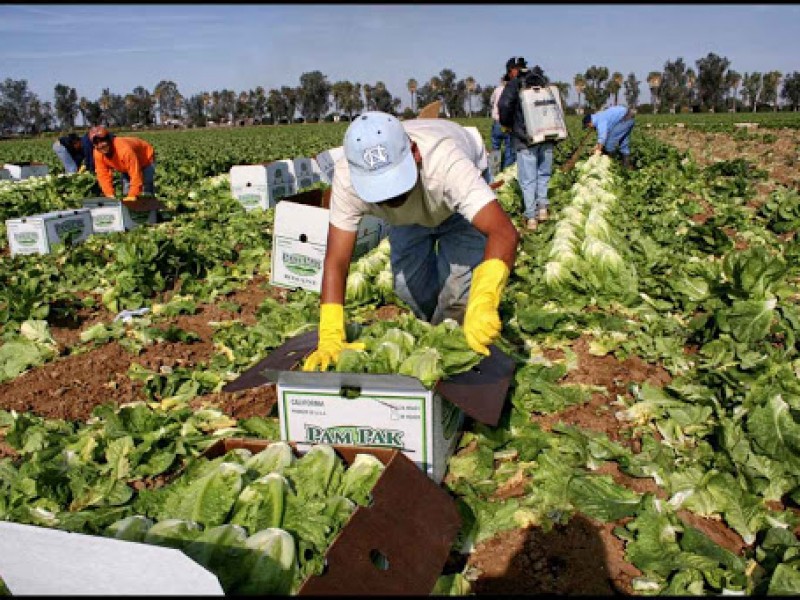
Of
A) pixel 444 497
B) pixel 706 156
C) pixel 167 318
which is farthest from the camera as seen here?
pixel 706 156

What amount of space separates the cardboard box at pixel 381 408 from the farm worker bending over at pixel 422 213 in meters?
0.23

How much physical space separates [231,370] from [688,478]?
11.6 ft

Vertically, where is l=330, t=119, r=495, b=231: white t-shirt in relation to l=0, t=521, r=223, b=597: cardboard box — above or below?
above

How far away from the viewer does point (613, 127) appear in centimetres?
1577

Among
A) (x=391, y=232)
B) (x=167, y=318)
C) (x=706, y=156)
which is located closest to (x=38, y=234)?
(x=167, y=318)

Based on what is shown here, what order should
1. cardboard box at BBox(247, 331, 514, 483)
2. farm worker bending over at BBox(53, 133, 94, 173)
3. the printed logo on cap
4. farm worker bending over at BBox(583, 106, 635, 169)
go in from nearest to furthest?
cardboard box at BBox(247, 331, 514, 483)
the printed logo on cap
farm worker bending over at BBox(53, 133, 94, 173)
farm worker bending over at BBox(583, 106, 635, 169)

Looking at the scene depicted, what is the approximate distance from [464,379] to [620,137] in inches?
567

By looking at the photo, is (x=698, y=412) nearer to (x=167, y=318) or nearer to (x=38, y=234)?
(x=167, y=318)

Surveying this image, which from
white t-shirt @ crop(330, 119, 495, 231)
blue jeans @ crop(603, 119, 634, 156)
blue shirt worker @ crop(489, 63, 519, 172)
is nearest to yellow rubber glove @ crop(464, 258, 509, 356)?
white t-shirt @ crop(330, 119, 495, 231)

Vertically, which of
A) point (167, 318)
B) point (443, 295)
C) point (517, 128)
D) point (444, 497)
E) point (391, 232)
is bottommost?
point (167, 318)

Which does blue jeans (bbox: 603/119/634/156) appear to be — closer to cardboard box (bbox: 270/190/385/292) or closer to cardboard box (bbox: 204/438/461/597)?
cardboard box (bbox: 270/190/385/292)

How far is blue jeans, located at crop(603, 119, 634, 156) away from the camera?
15.7 m

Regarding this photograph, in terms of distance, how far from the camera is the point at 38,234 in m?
9.52

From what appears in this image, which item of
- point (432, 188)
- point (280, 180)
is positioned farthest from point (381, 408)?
point (280, 180)
